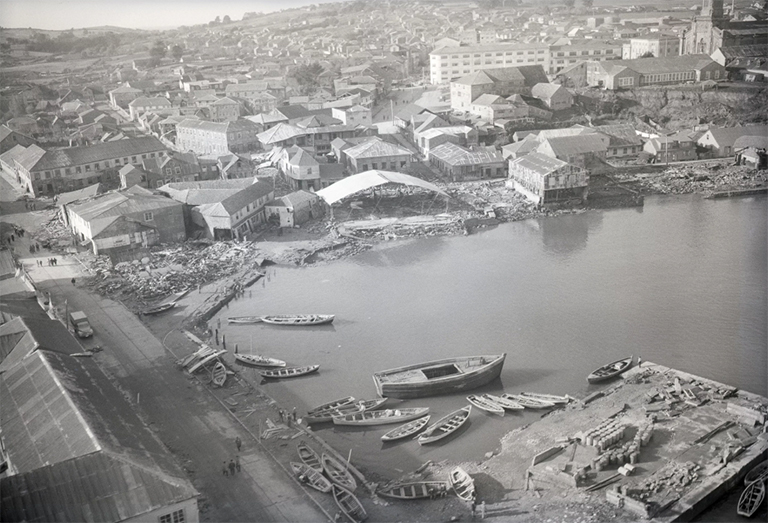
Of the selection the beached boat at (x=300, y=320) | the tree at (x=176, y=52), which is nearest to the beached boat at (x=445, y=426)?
the beached boat at (x=300, y=320)

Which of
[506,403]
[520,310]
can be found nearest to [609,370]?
[506,403]

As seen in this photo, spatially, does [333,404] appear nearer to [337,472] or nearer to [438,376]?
[438,376]

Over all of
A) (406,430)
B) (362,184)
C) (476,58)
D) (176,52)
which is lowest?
(406,430)

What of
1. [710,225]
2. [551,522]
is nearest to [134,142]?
[710,225]

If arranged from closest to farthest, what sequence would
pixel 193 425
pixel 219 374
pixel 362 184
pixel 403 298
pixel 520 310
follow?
pixel 193 425 < pixel 219 374 < pixel 520 310 < pixel 403 298 < pixel 362 184

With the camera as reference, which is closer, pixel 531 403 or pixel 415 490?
pixel 415 490

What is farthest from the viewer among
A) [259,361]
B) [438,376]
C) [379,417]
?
[259,361]

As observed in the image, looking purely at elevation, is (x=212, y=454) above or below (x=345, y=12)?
below

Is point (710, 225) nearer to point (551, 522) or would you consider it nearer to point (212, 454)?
point (551, 522)
